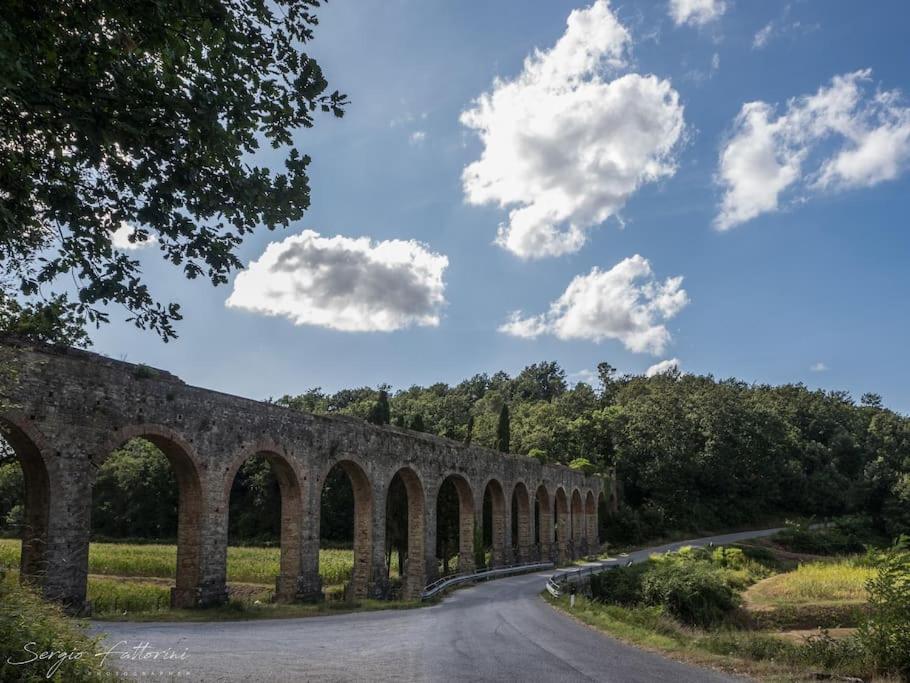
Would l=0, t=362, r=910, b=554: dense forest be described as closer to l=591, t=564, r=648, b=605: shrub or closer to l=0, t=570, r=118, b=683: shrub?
l=591, t=564, r=648, b=605: shrub

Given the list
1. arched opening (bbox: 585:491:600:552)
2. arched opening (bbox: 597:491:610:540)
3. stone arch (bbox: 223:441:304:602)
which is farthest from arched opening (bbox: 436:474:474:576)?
arched opening (bbox: 597:491:610:540)

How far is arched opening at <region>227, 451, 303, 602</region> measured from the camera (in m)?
16.3

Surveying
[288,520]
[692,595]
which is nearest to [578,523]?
[692,595]

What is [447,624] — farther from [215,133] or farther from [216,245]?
[215,133]

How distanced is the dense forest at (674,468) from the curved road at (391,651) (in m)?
26.3

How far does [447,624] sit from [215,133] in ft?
37.2

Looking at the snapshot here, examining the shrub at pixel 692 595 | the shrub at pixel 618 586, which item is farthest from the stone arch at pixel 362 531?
the shrub at pixel 692 595

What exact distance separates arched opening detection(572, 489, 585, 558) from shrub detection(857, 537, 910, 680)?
29.6m

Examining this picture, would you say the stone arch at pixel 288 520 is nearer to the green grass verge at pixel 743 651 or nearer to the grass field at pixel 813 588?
the green grass verge at pixel 743 651

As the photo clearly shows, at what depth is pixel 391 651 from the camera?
10023 millimetres

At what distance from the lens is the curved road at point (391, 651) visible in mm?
8141

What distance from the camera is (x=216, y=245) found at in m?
5.70

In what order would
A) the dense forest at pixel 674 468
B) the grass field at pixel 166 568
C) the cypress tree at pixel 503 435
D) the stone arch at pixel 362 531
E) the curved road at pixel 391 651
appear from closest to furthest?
the curved road at pixel 391 651 → the stone arch at pixel 362 531 → the grass field at pixel 166 568 → the cypress tree at pixel 503 435 → the dense forest at pixel 674 468

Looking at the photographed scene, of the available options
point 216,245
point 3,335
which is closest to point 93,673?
point 216,245
